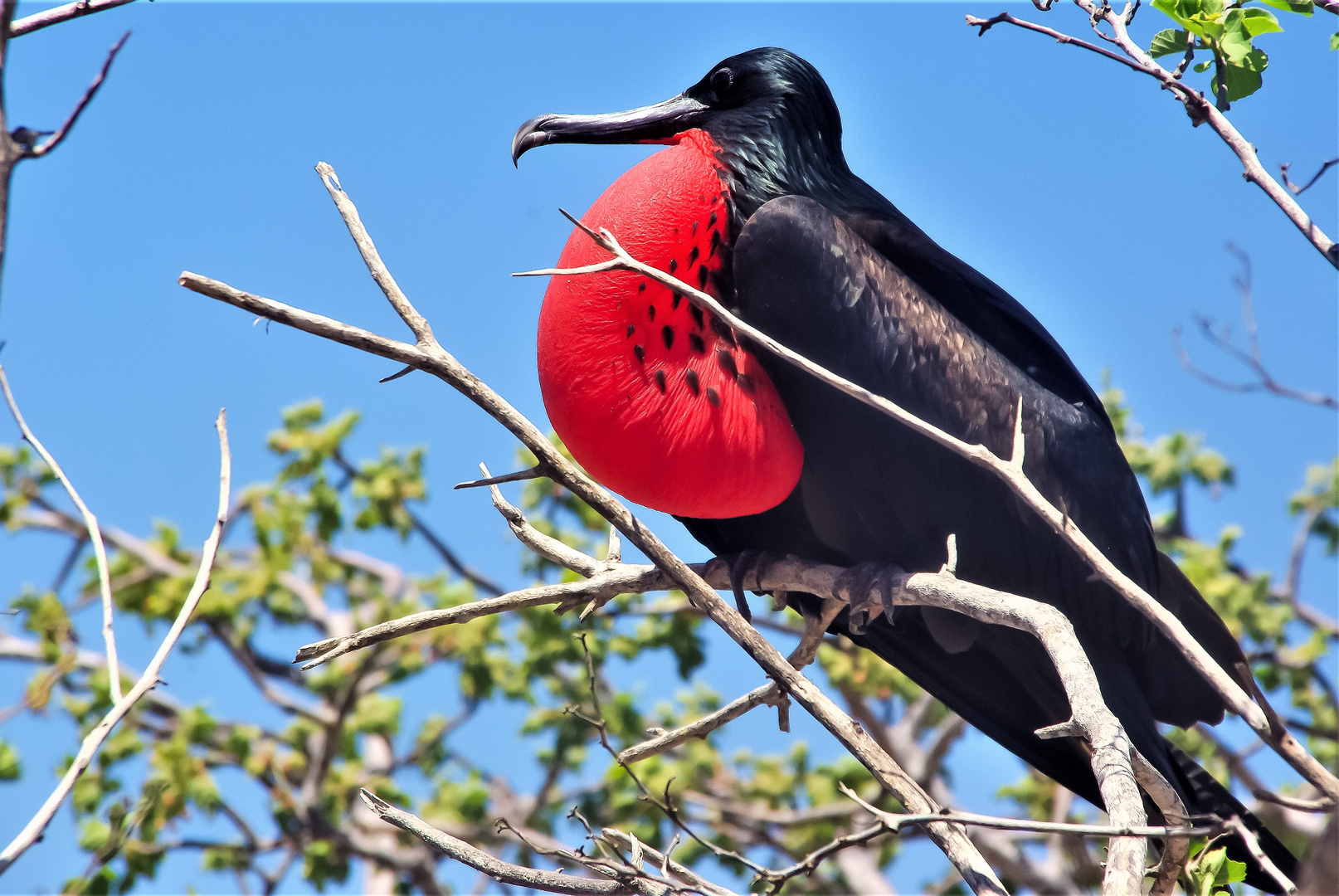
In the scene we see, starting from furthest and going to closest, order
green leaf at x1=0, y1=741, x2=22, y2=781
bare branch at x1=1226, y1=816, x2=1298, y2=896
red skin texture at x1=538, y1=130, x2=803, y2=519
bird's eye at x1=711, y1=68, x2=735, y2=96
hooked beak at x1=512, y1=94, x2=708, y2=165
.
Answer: green leaf at x1=0, y1=741, x2=22, y2=781, bird's eye at x1=711, y1=68, x2=735, y2=96, hooked beak at x1=512, y1=94, x2=708, y2=165, red skin texture at x1=538, y1=130, x2=803, y2=519, bare branch at x1=1226, y1=816, x2=1298, y2=896

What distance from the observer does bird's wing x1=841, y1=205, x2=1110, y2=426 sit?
3348 millimetres

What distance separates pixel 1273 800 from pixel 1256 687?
232 mm

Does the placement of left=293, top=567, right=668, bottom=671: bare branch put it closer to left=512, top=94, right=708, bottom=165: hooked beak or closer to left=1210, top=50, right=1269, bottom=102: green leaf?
left=512, top=94, right=708, bottom=165: hooked beak

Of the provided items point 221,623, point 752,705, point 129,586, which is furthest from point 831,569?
point 129,586

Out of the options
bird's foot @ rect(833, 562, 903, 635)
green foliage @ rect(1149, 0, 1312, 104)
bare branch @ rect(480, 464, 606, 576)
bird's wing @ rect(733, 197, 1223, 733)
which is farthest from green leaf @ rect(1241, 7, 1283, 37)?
bare branch @ rect(480, 464, 606, 576)

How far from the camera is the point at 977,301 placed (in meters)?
3.42

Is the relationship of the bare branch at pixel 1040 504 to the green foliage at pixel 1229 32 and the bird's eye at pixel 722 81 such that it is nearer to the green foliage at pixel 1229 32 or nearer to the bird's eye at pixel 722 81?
the green foliage at pixel 1229 32

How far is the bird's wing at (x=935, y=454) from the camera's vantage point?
10.0ft

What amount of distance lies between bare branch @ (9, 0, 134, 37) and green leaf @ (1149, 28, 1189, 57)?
2.00m

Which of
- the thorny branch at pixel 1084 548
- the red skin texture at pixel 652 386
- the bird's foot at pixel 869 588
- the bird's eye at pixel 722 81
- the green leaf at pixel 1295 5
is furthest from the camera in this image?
the bird's eye at pixel 722 81

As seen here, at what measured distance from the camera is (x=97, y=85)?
178 cm

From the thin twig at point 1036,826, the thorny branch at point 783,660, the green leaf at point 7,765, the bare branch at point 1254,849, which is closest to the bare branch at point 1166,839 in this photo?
the bare branch at point 1254,849

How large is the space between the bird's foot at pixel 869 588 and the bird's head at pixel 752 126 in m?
0.96

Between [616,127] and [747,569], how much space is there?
4.05ft
